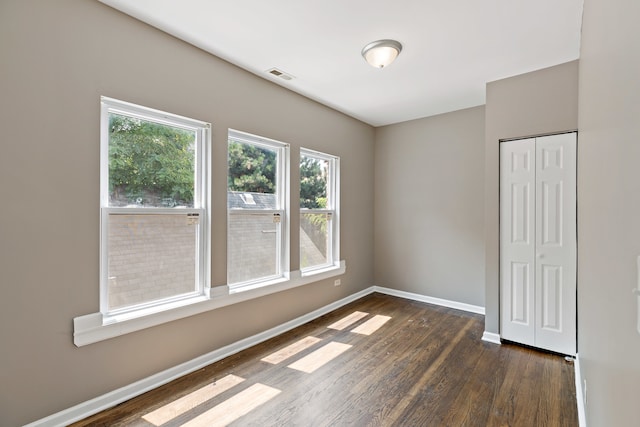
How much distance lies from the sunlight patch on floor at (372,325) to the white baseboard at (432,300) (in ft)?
3.21

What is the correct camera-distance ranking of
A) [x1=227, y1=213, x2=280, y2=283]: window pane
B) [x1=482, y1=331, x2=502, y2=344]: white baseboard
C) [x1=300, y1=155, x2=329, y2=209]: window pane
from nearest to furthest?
[x1=227, y1=213, x2=280, y2=283]: window pane < [x1=482, y1=331, x2=502, y2=344]: white baseboard < [x1=300, y1=155, x2=329, y2=209]: window pane

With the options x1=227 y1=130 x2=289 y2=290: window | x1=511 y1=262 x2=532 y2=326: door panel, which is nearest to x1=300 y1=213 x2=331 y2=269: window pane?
x1=227 y1=130 x2=289 y2=290: window

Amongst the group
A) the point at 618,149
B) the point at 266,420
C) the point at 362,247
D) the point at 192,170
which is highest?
the point at 192,170

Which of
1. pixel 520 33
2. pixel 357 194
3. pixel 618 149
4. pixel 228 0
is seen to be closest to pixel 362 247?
pixel 357 194

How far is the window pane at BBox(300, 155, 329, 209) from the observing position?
3871 millimetres

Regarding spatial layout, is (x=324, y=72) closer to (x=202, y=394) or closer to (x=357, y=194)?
(x=357, y=194)

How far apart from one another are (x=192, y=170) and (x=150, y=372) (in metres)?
1.69

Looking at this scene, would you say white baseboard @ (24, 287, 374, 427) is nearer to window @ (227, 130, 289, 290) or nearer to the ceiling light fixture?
window @ (227, 130, 289, 290)

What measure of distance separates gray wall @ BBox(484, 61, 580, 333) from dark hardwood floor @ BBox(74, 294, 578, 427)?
0.70 metres

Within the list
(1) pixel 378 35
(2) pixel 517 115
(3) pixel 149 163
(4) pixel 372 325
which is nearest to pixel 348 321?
(4) pixel 372 325

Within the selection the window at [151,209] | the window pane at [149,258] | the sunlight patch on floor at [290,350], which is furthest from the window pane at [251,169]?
the sunlight patch on floor at [290,350]

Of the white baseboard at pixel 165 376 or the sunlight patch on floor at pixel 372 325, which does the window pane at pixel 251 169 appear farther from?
the sunlight patch on floor at pixel 372 325

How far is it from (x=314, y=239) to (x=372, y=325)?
1314 mm

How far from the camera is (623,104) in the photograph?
74 centimetres
